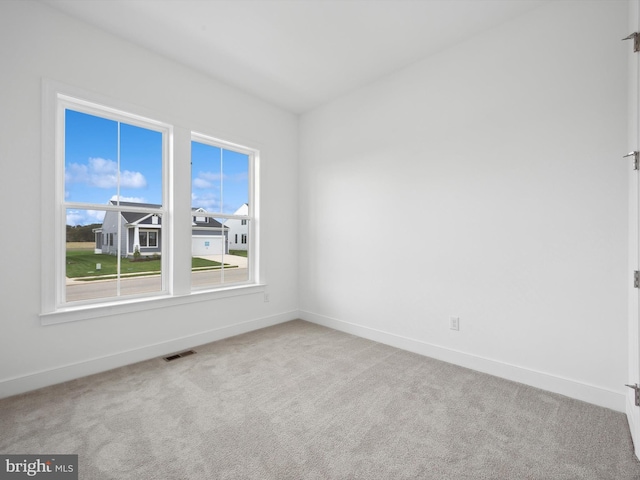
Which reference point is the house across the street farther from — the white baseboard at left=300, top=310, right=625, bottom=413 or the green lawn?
the white baseboard at left=300, top=310, right=625, bottom=413

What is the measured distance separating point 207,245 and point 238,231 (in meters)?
0.47

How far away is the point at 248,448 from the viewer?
1702mm

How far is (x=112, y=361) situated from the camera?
2705mm

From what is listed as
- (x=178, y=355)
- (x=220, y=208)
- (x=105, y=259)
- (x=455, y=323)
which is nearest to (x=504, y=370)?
(x=455, y=323)

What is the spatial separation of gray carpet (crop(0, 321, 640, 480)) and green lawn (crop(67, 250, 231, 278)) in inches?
35.9

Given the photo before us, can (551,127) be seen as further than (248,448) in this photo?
Yes

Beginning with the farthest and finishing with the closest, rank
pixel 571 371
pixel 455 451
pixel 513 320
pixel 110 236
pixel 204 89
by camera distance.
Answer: pixel 204 89 → pixel 110 236 → pixel 513 320 → pixel 571 371 → pixel 455 451

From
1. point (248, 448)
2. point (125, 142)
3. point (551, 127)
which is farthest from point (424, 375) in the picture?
point (125, 142)

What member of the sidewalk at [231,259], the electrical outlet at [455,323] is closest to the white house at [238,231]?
the sidewalk at [231,259]

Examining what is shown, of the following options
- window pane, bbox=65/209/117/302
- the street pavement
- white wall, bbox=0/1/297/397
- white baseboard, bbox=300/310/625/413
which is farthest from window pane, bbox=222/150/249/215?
white baseboard, bbox=300/310/625/413

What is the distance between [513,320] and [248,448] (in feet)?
7.42

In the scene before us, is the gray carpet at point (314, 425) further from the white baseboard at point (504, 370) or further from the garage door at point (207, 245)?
the garage door at point (207, 245)

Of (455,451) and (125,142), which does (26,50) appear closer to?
(125,142)

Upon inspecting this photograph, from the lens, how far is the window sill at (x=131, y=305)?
2449 millimetres
